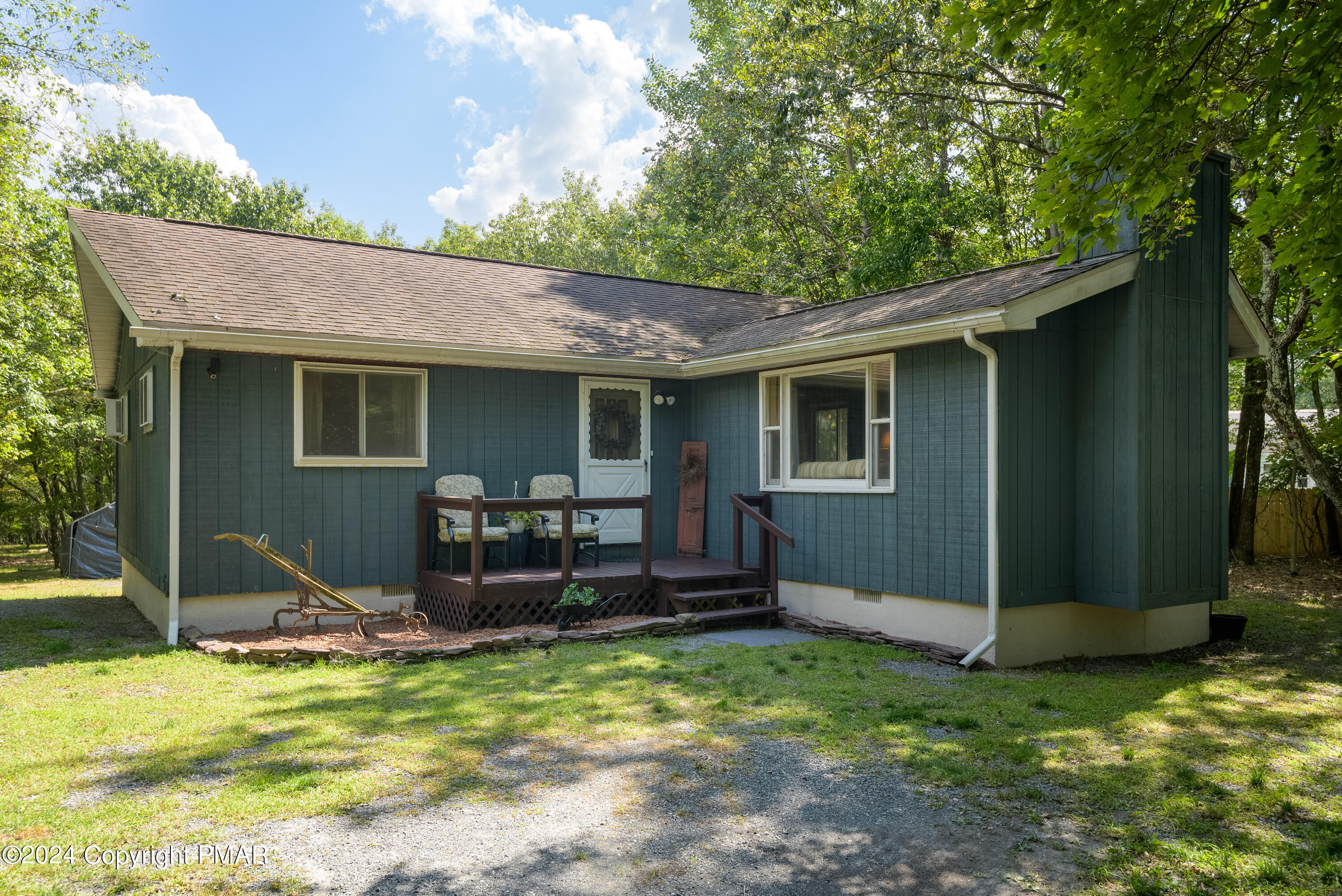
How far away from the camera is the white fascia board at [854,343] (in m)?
6.61

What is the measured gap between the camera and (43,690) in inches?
226

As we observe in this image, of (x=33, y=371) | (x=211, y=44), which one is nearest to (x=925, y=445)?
(x=33, y=371)

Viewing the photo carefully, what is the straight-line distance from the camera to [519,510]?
8.00 metres

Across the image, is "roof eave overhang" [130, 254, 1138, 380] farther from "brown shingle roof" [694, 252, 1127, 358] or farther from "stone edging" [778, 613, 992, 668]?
"stone edging" [778, 613, 992, 668]

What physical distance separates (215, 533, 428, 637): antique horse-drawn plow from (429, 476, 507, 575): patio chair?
Result: 73cm

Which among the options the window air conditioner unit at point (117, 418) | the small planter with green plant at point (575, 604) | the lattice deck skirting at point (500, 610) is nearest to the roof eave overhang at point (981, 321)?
the lattice deck skirting at point (500, 610)

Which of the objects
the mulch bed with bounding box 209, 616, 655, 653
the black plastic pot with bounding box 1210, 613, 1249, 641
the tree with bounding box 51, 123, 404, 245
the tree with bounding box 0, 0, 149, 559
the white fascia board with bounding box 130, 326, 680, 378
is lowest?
the black plastic pot with bounding box 1210, 613, 1249, 641

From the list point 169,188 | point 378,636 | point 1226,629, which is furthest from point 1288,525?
point 169,188

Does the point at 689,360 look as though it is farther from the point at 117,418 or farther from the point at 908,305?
the point at 117,418

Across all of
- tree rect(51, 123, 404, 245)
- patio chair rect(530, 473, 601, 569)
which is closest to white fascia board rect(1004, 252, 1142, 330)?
patio chair rect(530, 473, 601, 569)

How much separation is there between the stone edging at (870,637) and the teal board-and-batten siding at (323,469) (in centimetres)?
305

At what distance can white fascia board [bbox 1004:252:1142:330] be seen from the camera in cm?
651

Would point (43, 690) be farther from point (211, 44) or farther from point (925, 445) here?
point (211, 44)

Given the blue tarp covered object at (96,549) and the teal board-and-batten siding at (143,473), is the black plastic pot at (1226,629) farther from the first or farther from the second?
the blue tarp covered object at (96,549)
